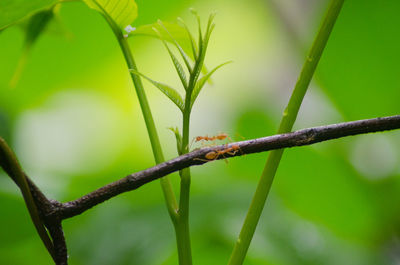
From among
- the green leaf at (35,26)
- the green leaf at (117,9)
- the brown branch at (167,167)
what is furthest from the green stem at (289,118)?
the green leaf at (35,26)

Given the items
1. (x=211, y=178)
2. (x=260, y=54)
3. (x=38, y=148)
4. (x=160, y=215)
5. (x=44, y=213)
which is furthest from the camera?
(x=260, y=54)

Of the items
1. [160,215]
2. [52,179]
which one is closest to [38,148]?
[52,179]

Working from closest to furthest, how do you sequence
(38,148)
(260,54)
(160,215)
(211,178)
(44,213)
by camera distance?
(44,213) < (160,215) < (211,178) < (38,148) < (260,54)

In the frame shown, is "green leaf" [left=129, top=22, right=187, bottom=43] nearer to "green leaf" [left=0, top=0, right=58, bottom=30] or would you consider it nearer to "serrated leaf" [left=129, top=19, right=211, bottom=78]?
"serrated leaf" [left=129, top=19, right=211, bottom=78]

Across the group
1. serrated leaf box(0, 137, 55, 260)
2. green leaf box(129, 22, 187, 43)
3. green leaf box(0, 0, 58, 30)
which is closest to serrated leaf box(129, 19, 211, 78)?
green leaf box(129, 22, 187, 43)

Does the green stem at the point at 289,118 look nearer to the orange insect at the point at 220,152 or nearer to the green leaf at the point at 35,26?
the orange insect at the point at 220,152

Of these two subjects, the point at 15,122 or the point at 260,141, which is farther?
the point at 15,122

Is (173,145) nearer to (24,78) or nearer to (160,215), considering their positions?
(160,215)
